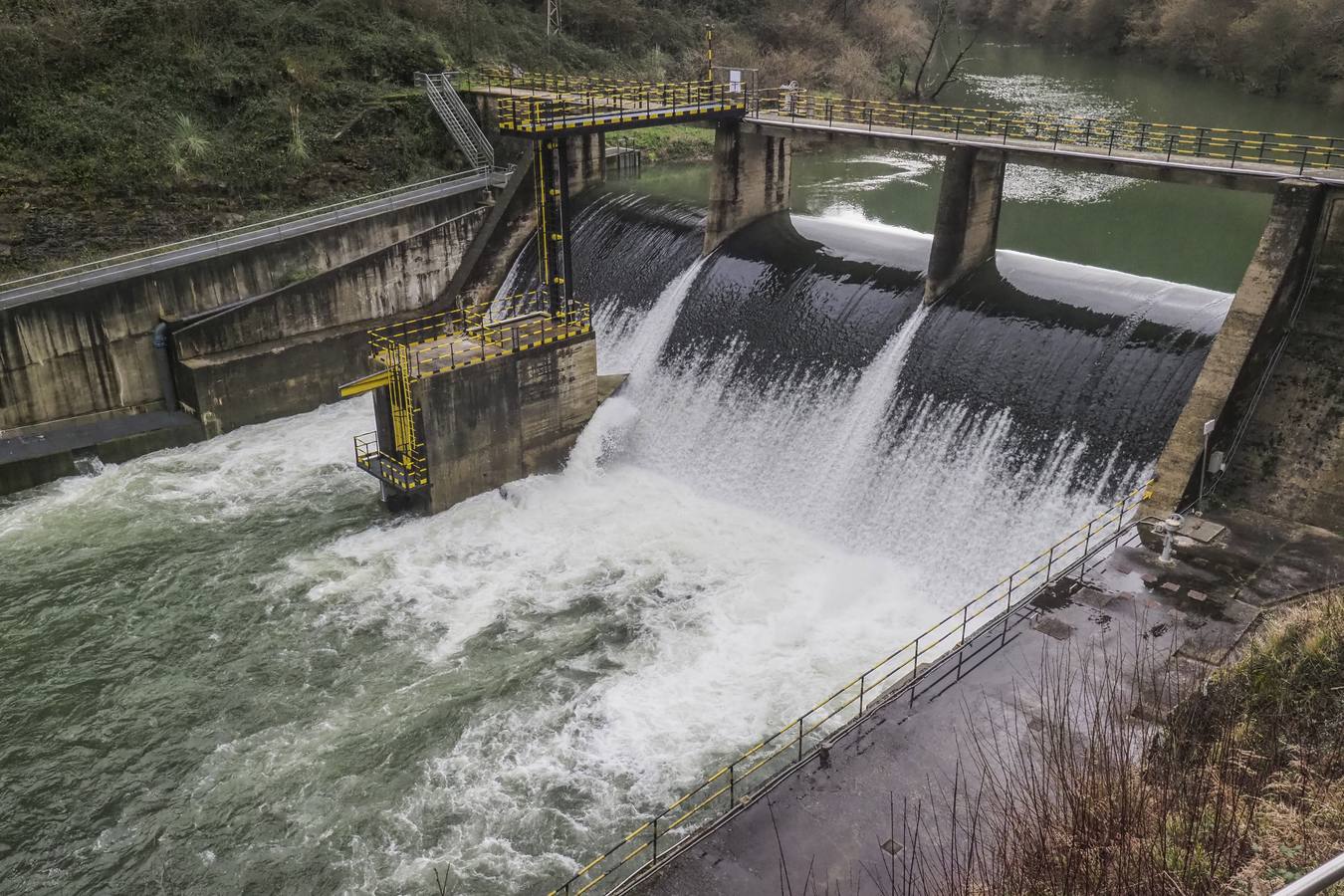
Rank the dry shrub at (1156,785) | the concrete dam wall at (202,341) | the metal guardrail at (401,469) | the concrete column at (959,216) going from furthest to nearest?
the concrete dam wall at (202,341)
the concrete column at (959,216)
the metal guardrail at (401,469)
the dry shrub at (1156,785)

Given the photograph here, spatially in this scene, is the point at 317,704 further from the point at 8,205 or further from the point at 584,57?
the point at 584,57

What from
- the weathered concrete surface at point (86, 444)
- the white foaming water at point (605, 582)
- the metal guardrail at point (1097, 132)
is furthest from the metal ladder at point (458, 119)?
the weathered concrete surface at point (86, 444)

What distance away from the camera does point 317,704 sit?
1681 centimetres

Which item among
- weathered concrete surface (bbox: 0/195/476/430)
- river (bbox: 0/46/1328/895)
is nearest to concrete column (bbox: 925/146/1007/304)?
river (bbox: 0/46/1328/895)

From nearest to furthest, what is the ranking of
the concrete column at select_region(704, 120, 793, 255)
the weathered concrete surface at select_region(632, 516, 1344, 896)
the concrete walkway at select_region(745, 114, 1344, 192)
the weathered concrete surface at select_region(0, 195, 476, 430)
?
1. the weathered concrete surface at select_region(632, 516, 1344, 896)
2. the concrete walkway at select_region(745, 114, 1344, 192)
3. the weathered concrete surface at select_region(0, 195, 476, 430)
4. the concrete column at select_region(704, 120, 793, 255)

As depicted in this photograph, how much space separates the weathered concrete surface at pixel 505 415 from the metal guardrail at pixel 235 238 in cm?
886

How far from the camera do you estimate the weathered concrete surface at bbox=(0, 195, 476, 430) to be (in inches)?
942

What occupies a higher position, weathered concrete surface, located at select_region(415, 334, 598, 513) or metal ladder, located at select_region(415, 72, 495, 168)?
metal ladder, located at select_region(415, 72, 495, 168)

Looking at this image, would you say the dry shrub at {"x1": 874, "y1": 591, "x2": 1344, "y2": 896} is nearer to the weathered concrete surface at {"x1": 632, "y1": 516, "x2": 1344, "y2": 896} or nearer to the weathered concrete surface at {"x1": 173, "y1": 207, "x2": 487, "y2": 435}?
the weathered concrete surface at {"x1": 632, "y1": 516, "x2": 1344, "y2": 896}

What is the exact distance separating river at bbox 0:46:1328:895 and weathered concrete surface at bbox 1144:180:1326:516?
1.03 metres

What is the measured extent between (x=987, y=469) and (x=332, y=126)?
77.4 feet

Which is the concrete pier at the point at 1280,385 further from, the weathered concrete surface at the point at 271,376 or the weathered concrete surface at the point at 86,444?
the weathered concrete surface at the point at 86,444

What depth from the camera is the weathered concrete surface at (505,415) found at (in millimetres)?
22344

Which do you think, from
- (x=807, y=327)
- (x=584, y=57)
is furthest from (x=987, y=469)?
(x=584, y=57)
